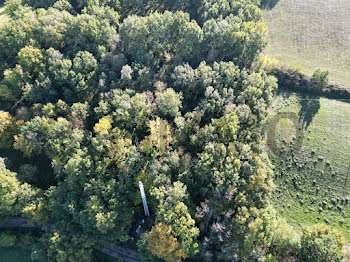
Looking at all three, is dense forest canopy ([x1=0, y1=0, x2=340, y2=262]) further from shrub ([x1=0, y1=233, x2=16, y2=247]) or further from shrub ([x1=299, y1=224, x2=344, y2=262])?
shrub ([x1=0, y1=233, x2=16, y2=247])

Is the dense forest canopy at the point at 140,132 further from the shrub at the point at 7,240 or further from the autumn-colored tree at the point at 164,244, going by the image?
the shrub at the point at 7,240

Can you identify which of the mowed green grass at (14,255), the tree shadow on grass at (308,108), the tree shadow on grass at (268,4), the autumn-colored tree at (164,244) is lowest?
the mowed green grass at (14,255)

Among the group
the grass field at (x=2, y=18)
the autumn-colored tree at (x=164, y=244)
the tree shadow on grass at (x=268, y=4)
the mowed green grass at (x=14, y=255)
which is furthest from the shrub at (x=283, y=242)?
the grass field at (x=2, y=18)

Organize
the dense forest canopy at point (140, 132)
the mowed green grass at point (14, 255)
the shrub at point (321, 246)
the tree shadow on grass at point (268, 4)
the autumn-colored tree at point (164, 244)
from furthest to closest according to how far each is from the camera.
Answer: the tree shadow on grass at point (268, 4) → the mowed green grass at point (14, 255) → the dense forest canopy at point (140, 132) → the autumn-colored tree at point (164, 244) → the shrub at point (321, 246)

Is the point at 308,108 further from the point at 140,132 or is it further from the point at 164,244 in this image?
the point at 164,244

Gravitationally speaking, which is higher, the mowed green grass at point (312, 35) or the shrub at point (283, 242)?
the mowed green grass at point (312, 35)

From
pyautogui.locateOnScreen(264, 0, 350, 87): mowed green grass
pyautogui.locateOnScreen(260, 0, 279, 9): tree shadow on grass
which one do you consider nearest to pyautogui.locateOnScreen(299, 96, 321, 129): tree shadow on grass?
pyautogui.locateOnScreen(264, 0, 350, 87): mowed green grass

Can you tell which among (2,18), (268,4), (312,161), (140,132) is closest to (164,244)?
(140,132)
